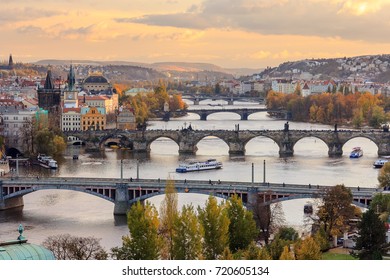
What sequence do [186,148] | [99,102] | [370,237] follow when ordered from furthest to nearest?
[99,102]
[186,148]
[370,237]

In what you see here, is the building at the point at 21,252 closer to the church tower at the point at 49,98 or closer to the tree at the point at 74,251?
A: the tree at the point at 74,251

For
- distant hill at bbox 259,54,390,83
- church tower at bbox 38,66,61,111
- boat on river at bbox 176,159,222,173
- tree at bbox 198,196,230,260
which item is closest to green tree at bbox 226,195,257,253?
tree at bbox 198,196,230,260

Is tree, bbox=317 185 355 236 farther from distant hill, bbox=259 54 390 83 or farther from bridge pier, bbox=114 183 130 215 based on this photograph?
distant hill, bbox=259 54 390 83

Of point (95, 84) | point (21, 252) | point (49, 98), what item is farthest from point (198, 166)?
point (95, 84)

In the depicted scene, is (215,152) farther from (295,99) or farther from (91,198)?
(295,99)

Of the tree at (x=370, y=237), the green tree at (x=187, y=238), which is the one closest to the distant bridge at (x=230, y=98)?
the tree at (x=370, y=237)

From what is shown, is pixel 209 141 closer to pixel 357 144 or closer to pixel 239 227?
pixel 357 144
